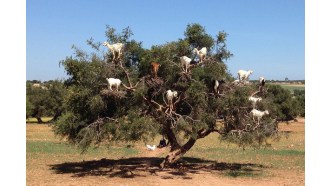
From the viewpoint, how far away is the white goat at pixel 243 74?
15123 mm

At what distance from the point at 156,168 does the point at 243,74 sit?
552cm

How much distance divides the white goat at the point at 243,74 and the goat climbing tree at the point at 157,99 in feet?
0.90

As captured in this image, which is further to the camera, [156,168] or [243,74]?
[156,168]

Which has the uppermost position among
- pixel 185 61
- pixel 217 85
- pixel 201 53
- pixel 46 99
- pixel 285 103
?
pixel 201 53

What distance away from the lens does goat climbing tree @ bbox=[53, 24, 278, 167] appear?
1454cm

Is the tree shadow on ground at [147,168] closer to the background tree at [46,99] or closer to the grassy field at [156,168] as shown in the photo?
the grassy field at [156,168]

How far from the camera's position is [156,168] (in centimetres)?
1697

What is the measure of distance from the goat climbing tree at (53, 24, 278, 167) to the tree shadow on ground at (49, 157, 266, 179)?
1015 millimetres

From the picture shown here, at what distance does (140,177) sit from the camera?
48.9 feet

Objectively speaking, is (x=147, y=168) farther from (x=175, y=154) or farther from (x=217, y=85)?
(x=217, y=85)

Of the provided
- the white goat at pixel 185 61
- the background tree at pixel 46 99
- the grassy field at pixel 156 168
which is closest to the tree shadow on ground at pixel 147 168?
the grassy field at pixel 156 168

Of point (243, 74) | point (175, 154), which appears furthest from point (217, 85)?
point (175, 154)
